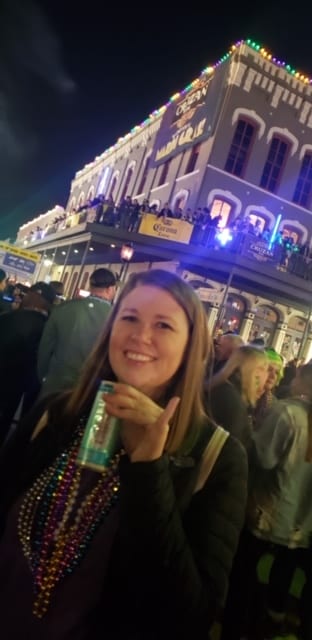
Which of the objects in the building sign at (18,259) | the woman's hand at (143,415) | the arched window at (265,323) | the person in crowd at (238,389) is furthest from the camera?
the arched window at (265,323)

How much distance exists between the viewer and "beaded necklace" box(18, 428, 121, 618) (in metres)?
1.42

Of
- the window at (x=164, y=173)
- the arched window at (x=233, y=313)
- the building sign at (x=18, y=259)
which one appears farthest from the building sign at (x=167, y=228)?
the window at (x=164, y=173)

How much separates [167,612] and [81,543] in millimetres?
339

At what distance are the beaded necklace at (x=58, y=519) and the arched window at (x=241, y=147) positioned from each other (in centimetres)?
→ 1932

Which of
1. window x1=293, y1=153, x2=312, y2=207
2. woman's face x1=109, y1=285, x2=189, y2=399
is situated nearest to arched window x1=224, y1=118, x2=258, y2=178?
window x1=293, y1=153, x2=312, y2=207

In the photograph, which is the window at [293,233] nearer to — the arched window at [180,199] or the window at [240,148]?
the window at [240,148]

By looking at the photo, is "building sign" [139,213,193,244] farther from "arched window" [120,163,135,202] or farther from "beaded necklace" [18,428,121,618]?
"arched window" [120,163,135,202]

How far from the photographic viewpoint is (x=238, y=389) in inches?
134

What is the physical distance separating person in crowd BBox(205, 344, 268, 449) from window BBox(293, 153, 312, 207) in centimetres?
1928

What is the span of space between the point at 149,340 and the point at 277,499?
7.00 ft

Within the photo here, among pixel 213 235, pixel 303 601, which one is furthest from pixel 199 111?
pixel 303 601

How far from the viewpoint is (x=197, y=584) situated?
1.29 metres

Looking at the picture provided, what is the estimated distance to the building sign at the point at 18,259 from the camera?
15055 millimetres

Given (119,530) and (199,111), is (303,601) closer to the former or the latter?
(119,530)
